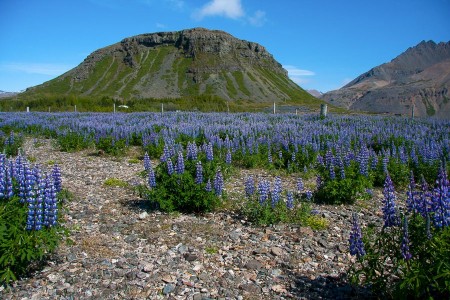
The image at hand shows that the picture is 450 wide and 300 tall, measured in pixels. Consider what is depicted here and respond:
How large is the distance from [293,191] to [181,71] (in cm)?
16308

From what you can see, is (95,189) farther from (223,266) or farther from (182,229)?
(223,266)

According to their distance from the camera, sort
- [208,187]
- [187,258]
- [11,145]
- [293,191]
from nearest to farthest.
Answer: [187,258] < [208,187] < [293,191] < [11,145]

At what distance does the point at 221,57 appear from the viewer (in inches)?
6929

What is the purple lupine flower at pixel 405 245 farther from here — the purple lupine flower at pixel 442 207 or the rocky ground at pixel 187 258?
the rocky ground at pixel 187 258

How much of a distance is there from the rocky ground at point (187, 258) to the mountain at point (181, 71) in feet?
443

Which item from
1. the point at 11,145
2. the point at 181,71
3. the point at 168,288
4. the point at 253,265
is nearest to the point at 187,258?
the point at 168,288

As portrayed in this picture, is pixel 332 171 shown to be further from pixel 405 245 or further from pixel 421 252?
pixel 405 245

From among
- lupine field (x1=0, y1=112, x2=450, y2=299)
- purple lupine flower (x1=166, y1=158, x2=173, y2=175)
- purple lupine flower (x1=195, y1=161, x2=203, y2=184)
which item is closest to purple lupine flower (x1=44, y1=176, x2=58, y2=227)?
lupine field (x1=0, y1=112, x2=450, y2=299)

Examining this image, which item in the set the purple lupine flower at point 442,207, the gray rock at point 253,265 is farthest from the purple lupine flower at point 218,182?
the purple lupine flower at point 442,207

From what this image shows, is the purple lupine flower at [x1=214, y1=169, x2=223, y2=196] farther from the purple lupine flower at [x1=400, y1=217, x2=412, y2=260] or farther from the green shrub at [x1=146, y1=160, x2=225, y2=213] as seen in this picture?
the purple lupine flower at [x1=400, y1=217, x2=412, y2=260]

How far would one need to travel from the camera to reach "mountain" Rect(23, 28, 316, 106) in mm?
150500

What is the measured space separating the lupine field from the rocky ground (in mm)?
288

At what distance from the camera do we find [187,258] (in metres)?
5.45

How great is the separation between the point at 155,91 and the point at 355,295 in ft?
482
